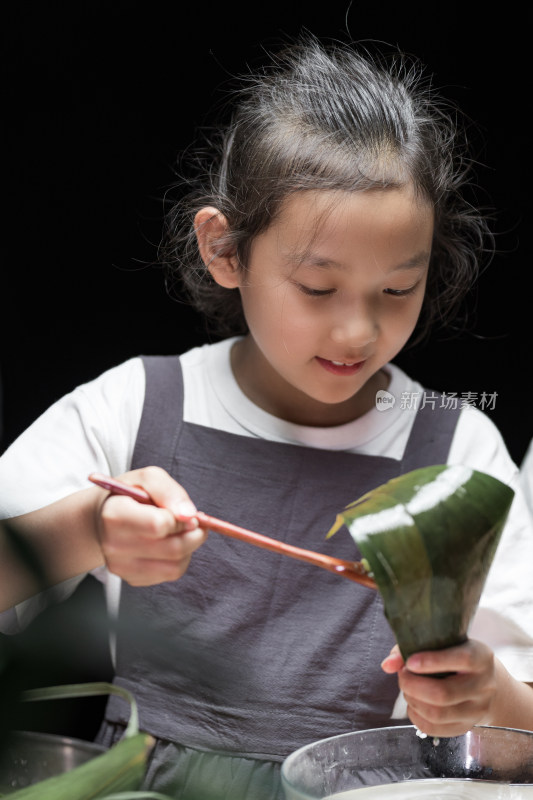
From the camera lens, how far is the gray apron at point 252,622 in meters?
0.83

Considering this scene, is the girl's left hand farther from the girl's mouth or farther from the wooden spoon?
the girl's mouth

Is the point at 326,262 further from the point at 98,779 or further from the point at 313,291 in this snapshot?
the point at 98,779

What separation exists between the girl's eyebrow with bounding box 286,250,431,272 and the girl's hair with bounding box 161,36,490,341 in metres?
0.05

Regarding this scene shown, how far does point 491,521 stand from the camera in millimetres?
489

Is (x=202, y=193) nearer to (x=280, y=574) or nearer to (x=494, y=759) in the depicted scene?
(x=280, y=574)

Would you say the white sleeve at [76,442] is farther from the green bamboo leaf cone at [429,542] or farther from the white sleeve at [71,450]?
the green bamboo leaf cone at [429,542]

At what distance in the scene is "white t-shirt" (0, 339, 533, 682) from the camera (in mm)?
791

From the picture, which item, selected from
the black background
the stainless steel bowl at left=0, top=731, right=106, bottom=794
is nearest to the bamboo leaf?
the stainless steel bowl at left=0, top=731, right=106, bottom=794

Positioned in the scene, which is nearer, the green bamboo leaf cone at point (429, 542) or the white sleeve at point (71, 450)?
the green bamboo leaf cone at point (429, 542)

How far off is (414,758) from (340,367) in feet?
0.96

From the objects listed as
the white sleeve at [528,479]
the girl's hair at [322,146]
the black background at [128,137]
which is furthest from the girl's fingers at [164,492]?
the white sleeve at [528,479]

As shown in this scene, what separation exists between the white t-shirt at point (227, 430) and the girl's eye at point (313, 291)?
0.20 metres

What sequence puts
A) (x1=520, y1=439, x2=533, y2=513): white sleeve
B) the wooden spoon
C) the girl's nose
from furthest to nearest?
(x1=520, y1=439, x2=533, y2=513): white sleeve
the girl's nose
the wooden spoon

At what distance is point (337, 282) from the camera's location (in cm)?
69
